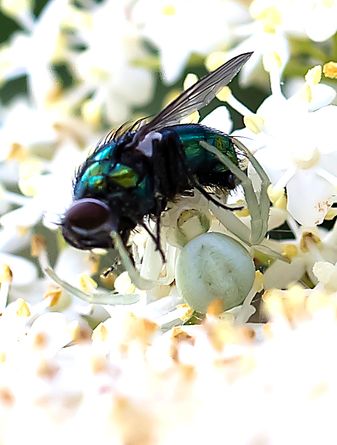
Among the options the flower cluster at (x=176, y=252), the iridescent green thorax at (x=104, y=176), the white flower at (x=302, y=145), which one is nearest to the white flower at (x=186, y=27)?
the flower cluster at (x=176, y=252)

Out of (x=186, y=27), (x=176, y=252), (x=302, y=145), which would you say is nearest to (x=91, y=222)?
(x=176, y=252)

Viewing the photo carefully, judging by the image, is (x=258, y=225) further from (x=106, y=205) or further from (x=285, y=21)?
(x=285, y=21)

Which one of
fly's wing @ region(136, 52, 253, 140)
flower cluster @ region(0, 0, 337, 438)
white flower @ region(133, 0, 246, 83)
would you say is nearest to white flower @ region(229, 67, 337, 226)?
flower cluster @ region(0, 0, 337, 438)

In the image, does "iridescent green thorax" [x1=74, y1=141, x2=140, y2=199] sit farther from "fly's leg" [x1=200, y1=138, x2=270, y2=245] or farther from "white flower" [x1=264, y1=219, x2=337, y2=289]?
"white flower" [x1=264, y1=219, x2=337, y2=289]

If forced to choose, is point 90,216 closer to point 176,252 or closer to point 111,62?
point 176,252

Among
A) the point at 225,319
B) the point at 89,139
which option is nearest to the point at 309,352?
the point at 225,319

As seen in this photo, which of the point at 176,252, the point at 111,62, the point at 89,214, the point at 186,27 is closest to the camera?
the point at 89,214
